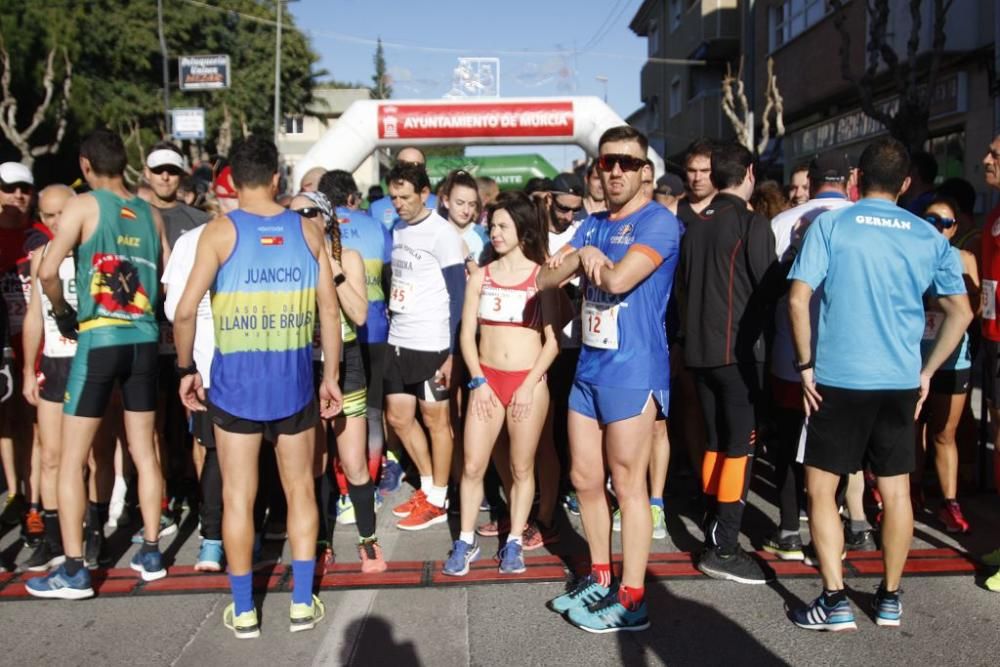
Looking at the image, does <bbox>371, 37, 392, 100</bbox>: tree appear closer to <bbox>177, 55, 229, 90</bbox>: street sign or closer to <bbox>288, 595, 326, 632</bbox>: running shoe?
<bbox>177, 55, 229, 90</bbox>: street sign

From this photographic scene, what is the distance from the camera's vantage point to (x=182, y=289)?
4.32 meters

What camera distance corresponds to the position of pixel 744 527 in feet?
16.8

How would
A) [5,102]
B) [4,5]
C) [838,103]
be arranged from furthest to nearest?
1. [4,5]
2. [5,102]
3. [838,103]

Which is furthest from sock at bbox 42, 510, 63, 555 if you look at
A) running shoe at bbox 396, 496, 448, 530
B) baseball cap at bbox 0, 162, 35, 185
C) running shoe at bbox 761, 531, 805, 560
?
running shoe at bbox 761, 531, 805, 560

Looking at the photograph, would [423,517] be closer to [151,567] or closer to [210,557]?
[210,557]

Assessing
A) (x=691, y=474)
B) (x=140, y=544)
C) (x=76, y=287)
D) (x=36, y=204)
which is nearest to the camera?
(x=76, y=287)

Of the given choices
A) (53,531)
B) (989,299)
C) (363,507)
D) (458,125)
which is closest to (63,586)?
(53,531)

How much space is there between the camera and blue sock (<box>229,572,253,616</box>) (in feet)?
12.1

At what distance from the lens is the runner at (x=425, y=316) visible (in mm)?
5246

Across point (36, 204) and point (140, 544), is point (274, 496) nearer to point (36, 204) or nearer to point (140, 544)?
point (140, 544)

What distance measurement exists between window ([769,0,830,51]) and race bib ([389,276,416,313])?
1552cm

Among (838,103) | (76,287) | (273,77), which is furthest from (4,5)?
(76,287)

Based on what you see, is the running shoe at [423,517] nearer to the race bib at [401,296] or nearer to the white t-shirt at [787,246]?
the race bib at [401,296]

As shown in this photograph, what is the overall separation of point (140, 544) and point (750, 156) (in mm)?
3947
